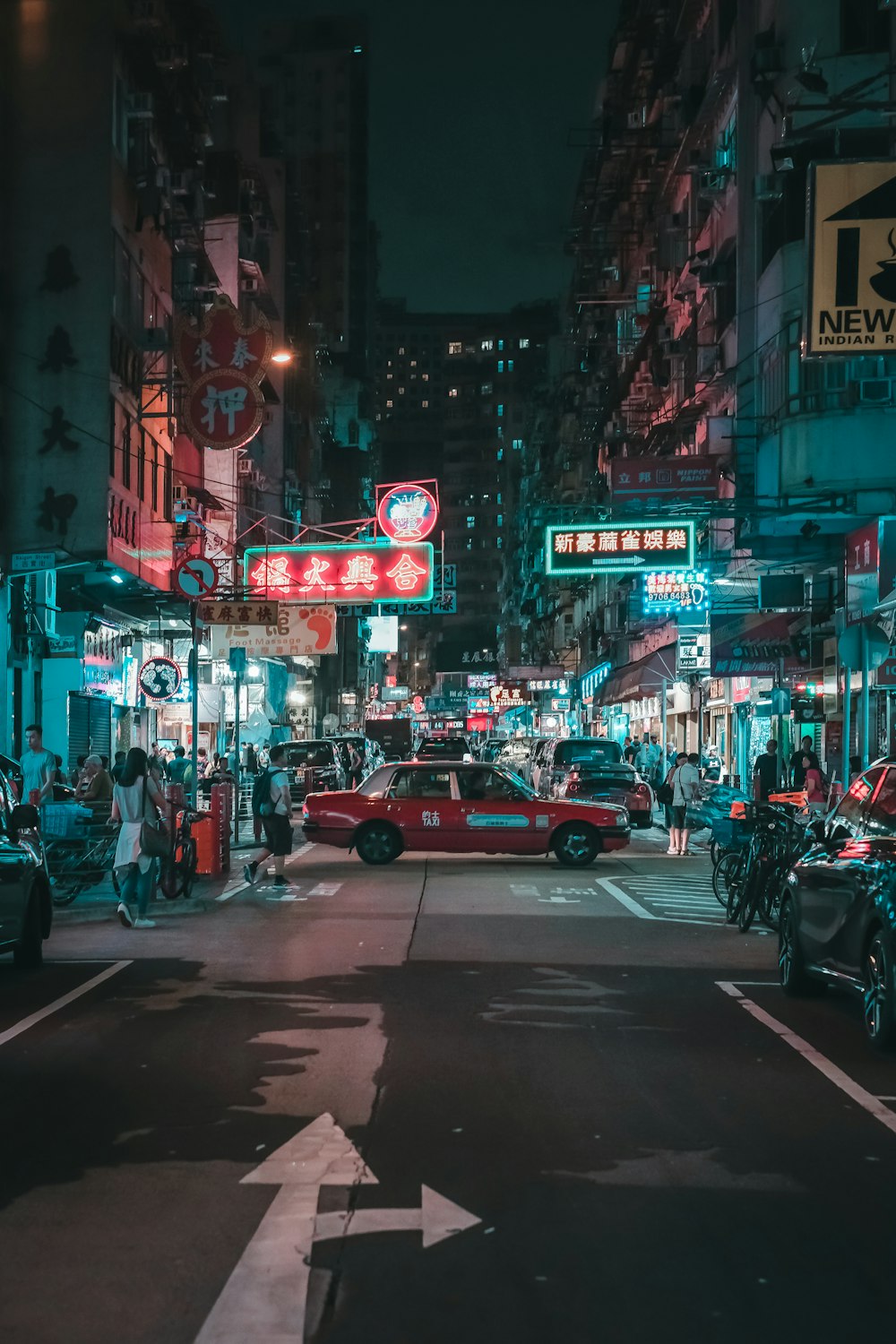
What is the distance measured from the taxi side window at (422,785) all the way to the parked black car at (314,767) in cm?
1618

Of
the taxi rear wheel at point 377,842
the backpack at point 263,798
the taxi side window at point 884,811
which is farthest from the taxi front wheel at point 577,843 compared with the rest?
the taxi side window at point 884,811

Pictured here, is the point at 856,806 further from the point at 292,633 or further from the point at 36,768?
the point at 292,633

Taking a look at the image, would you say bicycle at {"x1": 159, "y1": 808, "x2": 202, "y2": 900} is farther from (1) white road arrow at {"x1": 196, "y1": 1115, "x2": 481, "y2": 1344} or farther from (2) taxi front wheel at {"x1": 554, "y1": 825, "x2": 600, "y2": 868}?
(1) white road arrow at {"x1": 196, "y1": 1115, "x2": 481, "y2": 1344}

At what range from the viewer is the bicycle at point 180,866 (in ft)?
60.0

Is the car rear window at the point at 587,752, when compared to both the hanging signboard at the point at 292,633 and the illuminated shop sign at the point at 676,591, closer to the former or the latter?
the illuminated shop sign at the point at 676,591

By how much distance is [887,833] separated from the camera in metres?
10.0

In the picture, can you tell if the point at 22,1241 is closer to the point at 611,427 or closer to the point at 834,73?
the point at 834,73

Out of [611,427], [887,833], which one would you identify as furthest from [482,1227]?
[611,427]

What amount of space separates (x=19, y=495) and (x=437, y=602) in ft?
37.0

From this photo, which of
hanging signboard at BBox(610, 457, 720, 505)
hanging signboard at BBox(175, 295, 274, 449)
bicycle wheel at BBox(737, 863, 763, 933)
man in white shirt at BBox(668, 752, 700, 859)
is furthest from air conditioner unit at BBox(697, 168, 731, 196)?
bicycle wheel at BBox(737, 863, 763, 933)

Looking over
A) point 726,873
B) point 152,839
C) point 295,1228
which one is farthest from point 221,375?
point 295,1228

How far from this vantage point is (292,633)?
3812 centimetres

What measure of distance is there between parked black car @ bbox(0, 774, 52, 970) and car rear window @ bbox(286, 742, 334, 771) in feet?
93.4

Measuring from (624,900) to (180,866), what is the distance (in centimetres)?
544
